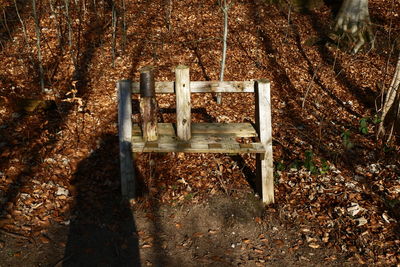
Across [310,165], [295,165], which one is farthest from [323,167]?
[295,165]

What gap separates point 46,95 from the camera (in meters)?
7.93

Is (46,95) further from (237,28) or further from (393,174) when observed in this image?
(393,174)

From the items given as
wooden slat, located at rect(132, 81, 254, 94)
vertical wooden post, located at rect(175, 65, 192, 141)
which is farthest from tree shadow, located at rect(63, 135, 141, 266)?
wooden slat, located at rect(132, 81, 254, 94)

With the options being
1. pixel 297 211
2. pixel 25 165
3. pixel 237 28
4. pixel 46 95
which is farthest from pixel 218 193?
pixel 237 28

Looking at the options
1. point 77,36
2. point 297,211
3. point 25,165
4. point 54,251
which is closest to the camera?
point 54,251

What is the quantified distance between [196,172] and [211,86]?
1.58 m

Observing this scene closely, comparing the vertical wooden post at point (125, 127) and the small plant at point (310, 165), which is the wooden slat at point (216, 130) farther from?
the small plant at point (310, 165)

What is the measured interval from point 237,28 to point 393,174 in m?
7.17

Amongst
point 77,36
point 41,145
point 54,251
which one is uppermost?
point 77,36

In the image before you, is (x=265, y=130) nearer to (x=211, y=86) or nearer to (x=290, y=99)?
(x=211, y=86)

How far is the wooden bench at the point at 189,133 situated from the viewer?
15.2ft

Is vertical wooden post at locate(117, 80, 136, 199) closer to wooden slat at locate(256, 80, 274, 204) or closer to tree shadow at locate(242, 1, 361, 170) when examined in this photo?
wooden slat at locate(256, 80, 274, 204)

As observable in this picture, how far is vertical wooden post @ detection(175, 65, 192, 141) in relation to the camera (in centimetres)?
468

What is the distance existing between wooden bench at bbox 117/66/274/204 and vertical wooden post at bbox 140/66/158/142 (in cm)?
1
